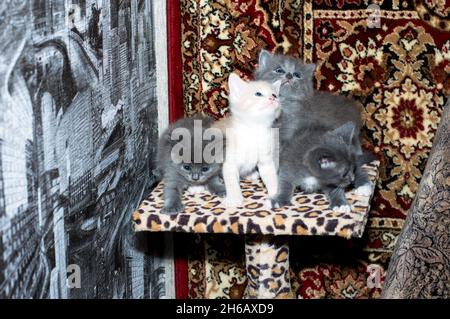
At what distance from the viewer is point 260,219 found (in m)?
2.10

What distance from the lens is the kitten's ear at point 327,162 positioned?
7.09 feet

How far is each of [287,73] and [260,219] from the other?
62 cm

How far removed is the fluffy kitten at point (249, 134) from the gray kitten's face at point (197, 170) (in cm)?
5

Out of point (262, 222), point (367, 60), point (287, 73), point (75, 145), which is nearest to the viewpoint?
point (75, 145)

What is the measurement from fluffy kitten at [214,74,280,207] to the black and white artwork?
1.32 feet

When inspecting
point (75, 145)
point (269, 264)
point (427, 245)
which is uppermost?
point (75, 145)

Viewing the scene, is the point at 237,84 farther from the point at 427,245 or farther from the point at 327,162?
the point at 427,245

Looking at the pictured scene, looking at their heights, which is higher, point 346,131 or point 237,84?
point 237,84

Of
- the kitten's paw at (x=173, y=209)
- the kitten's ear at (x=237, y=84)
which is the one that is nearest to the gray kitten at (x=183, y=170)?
the kitten's paw at (x=173, y=209)

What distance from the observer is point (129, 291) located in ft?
8.52

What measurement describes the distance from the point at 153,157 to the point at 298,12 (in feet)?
2.70

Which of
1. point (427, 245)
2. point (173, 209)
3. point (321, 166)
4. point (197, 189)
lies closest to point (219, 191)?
point (197, 189)

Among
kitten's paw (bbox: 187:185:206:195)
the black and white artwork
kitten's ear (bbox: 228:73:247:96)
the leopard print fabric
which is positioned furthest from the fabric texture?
the black and white artwork
